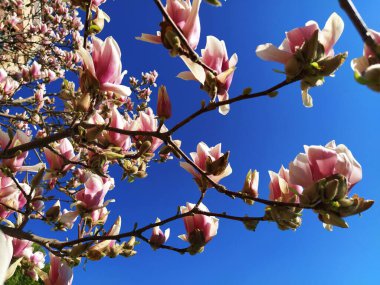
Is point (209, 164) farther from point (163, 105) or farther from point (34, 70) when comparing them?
point (34, 70)

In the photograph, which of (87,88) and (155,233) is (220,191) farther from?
(87,88)

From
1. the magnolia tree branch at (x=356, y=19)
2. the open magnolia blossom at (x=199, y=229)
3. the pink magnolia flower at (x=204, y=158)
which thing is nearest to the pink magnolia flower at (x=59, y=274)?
the open magnolia blossom at (x=199, y=229)

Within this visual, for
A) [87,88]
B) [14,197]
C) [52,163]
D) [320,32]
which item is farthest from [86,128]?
[320,32]

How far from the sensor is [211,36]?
1.25 meters

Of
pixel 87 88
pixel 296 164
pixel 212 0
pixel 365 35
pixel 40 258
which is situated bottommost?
pixel 296 164

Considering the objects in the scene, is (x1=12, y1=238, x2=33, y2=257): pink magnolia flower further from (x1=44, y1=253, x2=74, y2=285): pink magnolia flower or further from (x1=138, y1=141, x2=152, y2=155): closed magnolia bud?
(x1=138, y1=141, x2=152, y2=155): closed magnolia bud

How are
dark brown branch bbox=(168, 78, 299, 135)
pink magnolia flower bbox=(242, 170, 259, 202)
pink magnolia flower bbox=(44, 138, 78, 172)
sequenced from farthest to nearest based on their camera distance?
pink magnolia flower bbox=(44, 138, 78, 172), pink magnolia flower bbox=(242, 170, 259, 202), dark brown branch bbox=(168, 78, 299, 135)

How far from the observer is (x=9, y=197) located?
5.65ft

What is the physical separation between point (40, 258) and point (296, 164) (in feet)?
5.75

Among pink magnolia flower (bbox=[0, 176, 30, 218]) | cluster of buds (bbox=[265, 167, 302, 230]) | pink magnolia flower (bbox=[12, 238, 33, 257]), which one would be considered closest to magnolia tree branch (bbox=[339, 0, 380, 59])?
cluster of buds (bbox=[265, 167, 302, 230])

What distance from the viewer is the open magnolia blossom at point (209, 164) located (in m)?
1.39

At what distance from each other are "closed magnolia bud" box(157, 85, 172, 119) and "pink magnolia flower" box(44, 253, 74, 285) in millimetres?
818

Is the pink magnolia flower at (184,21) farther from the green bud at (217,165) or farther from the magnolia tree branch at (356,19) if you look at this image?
the magnolia tree branch at (356,19)

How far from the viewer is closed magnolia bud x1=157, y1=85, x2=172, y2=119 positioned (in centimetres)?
135
